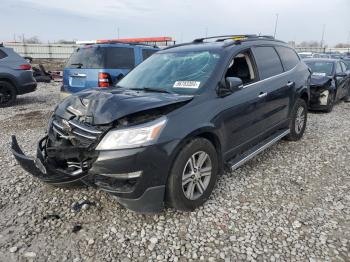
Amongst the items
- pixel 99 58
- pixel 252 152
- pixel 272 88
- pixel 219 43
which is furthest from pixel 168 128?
pixel 99 58

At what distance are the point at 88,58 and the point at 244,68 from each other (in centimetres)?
435

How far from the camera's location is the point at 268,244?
2781mm

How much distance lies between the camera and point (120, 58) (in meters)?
7.52

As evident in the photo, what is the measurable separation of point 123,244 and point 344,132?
223 inches

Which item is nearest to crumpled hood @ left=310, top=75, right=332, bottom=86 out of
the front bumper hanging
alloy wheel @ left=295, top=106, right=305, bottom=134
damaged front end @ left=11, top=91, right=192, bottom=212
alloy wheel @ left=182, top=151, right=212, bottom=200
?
alloy wheel @ left=295, top=106, right=305, bottom=134

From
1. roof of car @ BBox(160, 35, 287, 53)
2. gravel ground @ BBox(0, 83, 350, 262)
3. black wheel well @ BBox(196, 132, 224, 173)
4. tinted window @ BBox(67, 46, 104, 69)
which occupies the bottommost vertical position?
gravel ground @ BBox(0, 83, 350, 262)

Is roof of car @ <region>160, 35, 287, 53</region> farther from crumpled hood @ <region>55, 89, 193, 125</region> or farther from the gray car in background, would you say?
the gray car in background

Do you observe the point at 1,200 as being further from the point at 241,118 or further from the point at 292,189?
the point at 292,189

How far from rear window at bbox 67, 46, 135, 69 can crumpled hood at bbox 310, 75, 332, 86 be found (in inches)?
203

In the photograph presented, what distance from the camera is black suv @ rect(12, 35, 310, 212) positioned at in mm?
2760

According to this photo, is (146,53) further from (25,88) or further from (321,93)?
(321,93)

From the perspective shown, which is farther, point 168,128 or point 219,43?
point 219,43

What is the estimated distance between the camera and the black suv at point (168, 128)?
109 inches

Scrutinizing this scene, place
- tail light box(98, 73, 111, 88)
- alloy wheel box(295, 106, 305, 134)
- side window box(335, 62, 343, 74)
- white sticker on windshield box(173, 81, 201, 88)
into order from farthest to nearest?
side window box(335, 62, 343, 74), tail light box(98, 73, 111, 88), alloy wheel box(295, 106, 305, 134), white sticker on windshield box(173, 81, 201, 88)
